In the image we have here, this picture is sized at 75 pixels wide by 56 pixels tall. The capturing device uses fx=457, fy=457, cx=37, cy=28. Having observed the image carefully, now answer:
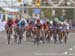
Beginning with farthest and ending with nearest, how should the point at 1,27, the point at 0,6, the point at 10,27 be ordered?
the point at 0,6 < the point at 1,27 < the point at 10,27

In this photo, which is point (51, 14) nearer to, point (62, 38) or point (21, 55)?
point (62, 38)

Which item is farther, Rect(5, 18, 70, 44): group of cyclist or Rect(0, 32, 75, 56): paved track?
Rect(5, 18, 70, 44): group of cyclist

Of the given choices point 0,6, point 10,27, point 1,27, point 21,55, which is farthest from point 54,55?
point 0,6

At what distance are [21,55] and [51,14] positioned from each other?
86124mm

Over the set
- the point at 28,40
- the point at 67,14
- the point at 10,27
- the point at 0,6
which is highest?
the point at 10,27

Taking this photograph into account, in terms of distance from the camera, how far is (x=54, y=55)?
2086cm

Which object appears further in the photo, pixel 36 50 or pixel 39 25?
pixel 39 25

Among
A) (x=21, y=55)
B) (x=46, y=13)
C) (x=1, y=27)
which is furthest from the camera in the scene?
(x=46, y=13)

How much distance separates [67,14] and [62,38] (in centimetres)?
7666

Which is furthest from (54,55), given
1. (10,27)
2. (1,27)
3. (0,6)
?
(0,6)

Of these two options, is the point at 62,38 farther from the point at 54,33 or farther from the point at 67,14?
the point at 67,14

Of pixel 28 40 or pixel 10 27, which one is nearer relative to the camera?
pixel 10 27

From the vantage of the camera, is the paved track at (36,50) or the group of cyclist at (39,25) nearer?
the paved track at (36,50)

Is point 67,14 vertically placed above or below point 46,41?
below
